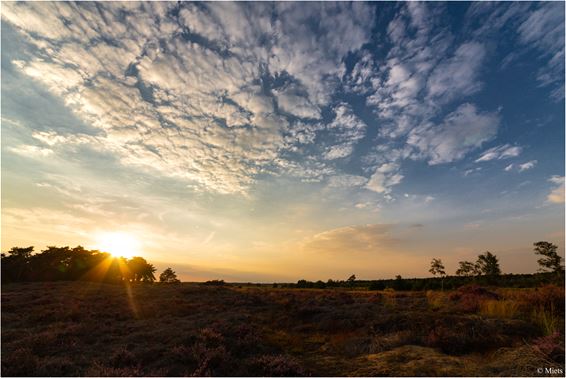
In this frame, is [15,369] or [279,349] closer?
[15,369]

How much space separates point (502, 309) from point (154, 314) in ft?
70.1

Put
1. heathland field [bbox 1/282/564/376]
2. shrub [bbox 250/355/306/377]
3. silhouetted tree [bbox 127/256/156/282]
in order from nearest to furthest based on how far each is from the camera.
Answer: heathland field [bbox 1/282/564/376], shrub [bbox 250/355/306/377], silhouetted tree [bbox 127/256/156/282]

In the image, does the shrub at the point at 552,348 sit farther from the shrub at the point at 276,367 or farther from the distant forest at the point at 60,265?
the distant forest at the point at 60,265

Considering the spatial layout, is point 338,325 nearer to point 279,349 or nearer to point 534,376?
point 279,349

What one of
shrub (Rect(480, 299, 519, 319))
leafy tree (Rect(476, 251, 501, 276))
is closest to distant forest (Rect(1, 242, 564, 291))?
leafy tree (Rect(476, 251, 501, 276))

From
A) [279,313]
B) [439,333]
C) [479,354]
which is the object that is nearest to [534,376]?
[479,354]

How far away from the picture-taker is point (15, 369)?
9.09 meters

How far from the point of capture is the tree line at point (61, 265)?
57531 mm

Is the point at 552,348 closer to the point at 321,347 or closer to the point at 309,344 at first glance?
the point at 321,347

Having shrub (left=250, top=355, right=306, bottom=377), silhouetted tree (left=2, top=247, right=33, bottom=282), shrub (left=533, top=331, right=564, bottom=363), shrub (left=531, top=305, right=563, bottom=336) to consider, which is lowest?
shrub (left=250, top=355, right=306, bottom=377)

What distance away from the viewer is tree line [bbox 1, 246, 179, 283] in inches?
2265

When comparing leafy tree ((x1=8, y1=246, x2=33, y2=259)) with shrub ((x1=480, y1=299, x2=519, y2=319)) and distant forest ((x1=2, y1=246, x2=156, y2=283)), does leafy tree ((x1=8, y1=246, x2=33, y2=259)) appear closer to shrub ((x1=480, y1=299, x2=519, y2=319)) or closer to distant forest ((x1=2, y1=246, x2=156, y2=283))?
distant forest ((x1=2, y1=246, x2=156, y2=283))

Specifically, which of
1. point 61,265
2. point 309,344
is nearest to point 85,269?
point 61,265

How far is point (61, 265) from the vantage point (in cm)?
6078
